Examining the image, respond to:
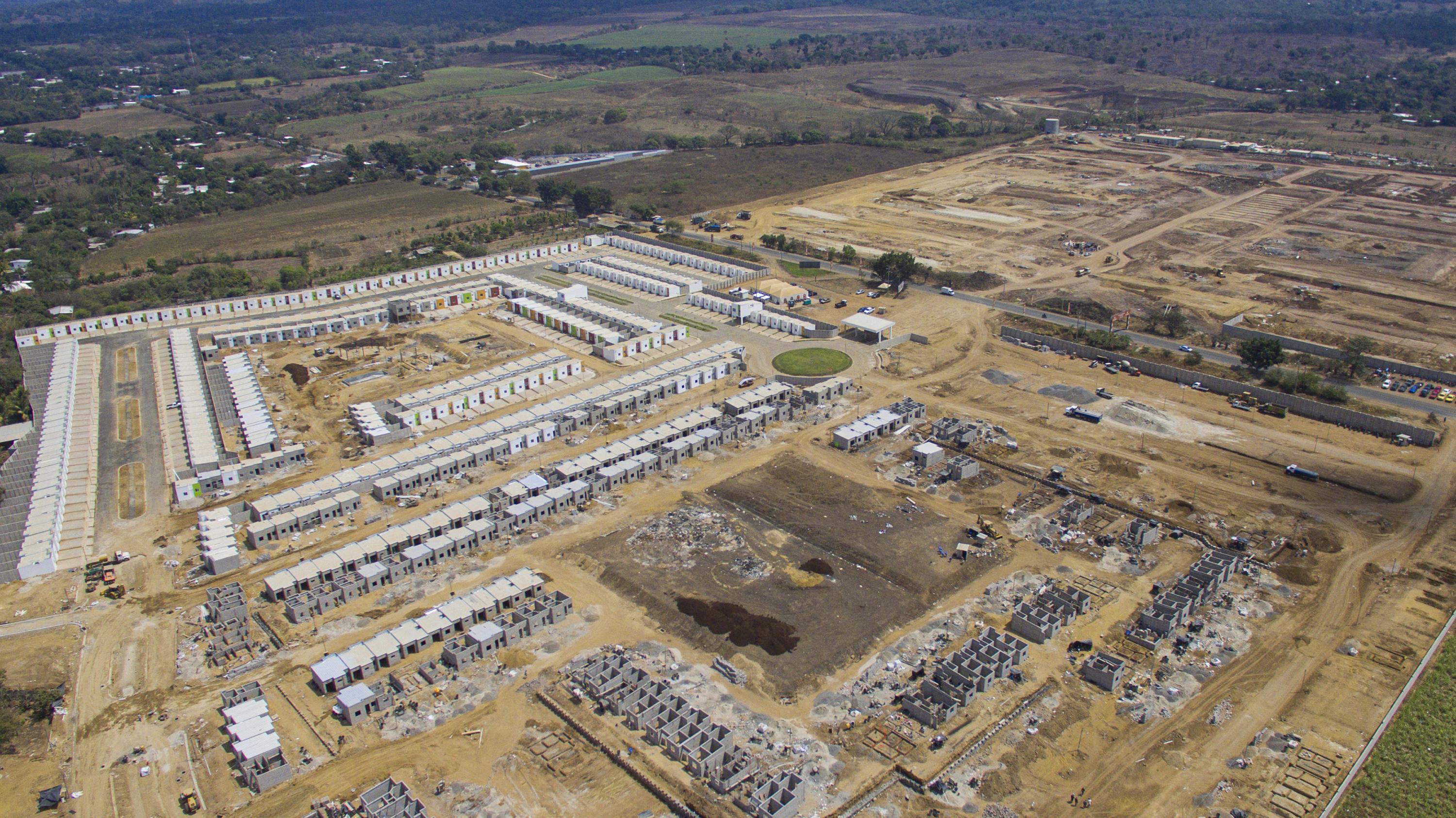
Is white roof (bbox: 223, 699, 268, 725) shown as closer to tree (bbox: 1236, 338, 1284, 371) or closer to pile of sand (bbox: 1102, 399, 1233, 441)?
pile of sand (bbox: 1102, 399, 1233, 441)

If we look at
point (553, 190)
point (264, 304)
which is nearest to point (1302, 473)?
point (264, 304)

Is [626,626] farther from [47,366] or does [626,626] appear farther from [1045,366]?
[47,366]

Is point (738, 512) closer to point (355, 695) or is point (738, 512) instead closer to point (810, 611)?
point (810, 611)

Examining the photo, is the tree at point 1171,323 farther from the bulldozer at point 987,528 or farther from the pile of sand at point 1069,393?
the bulldozer at point 987,528

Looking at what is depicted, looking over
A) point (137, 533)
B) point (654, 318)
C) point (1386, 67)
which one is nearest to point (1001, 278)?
point (654, 318)

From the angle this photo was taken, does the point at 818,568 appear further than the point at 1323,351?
No

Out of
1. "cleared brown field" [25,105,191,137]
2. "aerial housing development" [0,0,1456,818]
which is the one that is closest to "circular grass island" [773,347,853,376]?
"aerial housing development" [0,0,1456,818]
